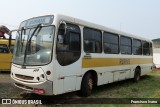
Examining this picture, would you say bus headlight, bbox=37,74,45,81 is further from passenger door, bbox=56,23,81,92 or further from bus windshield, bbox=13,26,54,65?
passenger door, bbox=56,23,81,92

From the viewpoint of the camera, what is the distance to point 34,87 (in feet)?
26.6

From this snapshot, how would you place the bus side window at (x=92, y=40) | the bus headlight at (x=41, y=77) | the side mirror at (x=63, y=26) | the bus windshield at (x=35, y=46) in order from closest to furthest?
the bus headlight at (x=41, y=77) → the bus windshield at (x=35, y=46) → the side mirror at (x=63, y=26) → the bus side window at (x=92, y=40)

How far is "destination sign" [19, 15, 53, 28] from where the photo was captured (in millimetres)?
8508

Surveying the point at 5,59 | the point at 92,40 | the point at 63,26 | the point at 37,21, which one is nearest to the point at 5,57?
the point at 5,59

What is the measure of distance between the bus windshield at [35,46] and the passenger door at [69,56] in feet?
1.10

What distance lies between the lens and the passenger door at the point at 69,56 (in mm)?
8359

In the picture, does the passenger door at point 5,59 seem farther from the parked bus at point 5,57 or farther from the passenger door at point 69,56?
the passenger door at point 69,56

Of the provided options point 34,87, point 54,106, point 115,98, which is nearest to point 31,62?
point 34,87

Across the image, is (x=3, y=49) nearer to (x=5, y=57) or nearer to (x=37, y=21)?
(x=5, y=57)

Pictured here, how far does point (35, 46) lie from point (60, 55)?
0.89m

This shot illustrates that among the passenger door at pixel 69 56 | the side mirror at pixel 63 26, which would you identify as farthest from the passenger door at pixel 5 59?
the side mirror at pixel 63 26

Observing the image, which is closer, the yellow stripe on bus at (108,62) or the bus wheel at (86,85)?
the bus wheel at (86,85)

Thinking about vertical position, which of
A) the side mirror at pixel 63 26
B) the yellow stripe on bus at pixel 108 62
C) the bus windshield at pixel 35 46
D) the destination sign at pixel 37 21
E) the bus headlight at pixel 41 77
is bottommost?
the bus headlight at pixel 41 77

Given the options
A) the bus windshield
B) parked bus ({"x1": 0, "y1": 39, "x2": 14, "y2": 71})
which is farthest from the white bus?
parked bus ({"x1": 0, "y1": 39, "x2": 14, "y2": 71})
